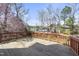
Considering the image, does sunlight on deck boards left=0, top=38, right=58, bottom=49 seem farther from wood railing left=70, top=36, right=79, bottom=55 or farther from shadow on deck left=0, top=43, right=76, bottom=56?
wood railing left=70, top=36, right=79, bottom=55

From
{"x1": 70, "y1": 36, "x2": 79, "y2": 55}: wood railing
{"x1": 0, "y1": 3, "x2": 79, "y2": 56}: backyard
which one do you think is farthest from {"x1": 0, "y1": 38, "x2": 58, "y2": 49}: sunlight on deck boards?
{"x1": 70, "y1": 36, "x2": 79, "y2": 55}: wood railing

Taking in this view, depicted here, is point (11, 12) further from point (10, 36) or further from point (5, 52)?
point (5, 52)

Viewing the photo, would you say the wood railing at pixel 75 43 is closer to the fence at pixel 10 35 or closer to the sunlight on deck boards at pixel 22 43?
the sunlight on deck boards at pixel 22 43

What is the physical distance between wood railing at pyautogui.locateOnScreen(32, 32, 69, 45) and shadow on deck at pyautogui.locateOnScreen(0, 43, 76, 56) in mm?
42

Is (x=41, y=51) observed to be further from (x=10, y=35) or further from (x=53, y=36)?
(x=10, y=35)

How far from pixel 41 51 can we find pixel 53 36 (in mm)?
150

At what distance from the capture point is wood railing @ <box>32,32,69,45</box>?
2.06m

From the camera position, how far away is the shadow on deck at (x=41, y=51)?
2045 millimetres

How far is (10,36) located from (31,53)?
21 centimetres

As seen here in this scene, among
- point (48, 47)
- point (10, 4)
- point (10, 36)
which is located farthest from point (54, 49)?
point (10, 4)

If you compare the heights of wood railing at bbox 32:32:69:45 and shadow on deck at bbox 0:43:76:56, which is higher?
wood railing at bbox 32:32:69:45

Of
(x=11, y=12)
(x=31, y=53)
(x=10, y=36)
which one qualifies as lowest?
(x=31, y=53)

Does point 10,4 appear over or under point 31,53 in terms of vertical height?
over

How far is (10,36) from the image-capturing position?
206 cm
